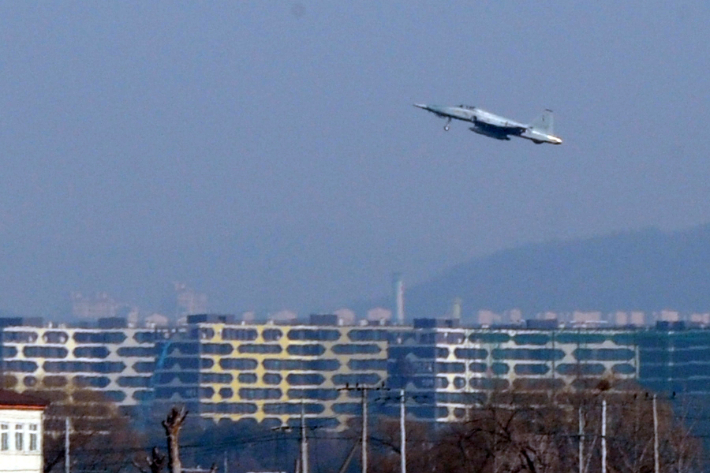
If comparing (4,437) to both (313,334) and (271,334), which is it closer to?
(313,334)

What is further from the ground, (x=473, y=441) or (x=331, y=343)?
(x=331, y=343)

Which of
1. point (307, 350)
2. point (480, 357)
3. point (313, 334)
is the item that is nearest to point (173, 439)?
point (480, 357)

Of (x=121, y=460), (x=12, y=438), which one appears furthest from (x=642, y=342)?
(x=12, y=438)

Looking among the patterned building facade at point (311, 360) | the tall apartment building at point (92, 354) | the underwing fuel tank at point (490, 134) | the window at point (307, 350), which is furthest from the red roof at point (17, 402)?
the tall apartment building at point (92, 354)

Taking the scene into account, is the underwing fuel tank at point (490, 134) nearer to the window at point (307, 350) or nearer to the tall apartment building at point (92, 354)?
the window at point (307, 350)

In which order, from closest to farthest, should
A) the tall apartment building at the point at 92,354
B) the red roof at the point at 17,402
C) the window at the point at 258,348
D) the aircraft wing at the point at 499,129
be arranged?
the red roof at the point at 17,402
the aircraft wing at the point at 499,129
the window at the point at 258,348
the tall apartment building at the point at 92,354

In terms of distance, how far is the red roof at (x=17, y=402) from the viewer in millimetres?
56188

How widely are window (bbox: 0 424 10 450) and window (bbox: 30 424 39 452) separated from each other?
1.33 m

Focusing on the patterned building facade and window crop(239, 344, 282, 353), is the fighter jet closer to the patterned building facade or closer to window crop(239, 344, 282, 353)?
the patterned building facade

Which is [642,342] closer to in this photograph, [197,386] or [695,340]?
[695,340]

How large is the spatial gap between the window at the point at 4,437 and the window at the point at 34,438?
1.33 meters

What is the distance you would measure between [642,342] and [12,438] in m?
81.4

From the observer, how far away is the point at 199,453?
10788 cm

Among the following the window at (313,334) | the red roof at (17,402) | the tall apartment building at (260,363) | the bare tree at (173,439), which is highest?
the window at (313,334)
